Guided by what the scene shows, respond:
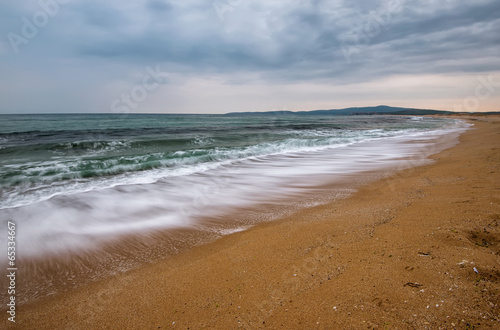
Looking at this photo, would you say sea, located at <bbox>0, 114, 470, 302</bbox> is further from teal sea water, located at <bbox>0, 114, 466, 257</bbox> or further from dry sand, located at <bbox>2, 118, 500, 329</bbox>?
dry sand, located at <bbox>2, 118, 500, 329</bbox>

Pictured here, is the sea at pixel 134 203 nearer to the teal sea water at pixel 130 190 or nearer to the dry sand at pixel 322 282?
the teal sea water at pixel 130 190

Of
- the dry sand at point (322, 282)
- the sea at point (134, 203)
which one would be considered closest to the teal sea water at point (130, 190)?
the sea at point (134, 203)

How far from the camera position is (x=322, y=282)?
7.79 feet

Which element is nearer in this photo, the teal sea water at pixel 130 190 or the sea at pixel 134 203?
the sea at pixel 134 203

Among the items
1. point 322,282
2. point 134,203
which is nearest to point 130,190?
point 134,203

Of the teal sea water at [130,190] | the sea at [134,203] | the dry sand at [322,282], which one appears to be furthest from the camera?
the teal sea water at [130,190]

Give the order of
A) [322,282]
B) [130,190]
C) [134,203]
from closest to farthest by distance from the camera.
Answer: [322,282], [134,203], [130,190]

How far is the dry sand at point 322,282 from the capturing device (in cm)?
193

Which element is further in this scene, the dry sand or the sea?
the sea

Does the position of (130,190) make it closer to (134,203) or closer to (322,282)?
(134,203)

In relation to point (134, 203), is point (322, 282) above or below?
above

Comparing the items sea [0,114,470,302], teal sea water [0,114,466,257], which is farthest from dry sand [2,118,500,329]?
teal sea water [0,114,466,257]

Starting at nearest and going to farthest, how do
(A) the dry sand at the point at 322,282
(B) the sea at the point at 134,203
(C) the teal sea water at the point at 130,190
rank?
1. (A) the dry sand at the point at 322,282
2. (B) the sea at the point at 134,203
3. (C) the teal sea water at the point at 130,190

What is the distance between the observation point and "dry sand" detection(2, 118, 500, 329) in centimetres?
193
